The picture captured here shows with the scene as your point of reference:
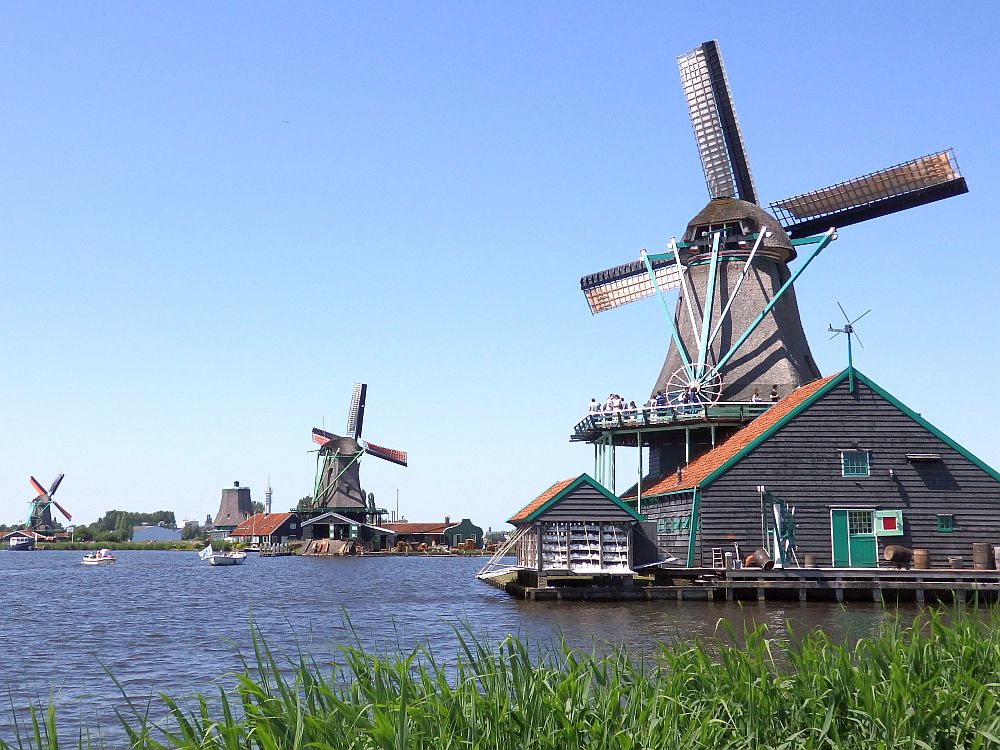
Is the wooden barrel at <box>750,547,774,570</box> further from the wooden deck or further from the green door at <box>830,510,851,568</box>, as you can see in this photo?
the green door at <box>830,510,851,568</box>

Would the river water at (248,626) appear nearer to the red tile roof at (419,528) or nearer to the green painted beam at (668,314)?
the green painted beam at (668,314)

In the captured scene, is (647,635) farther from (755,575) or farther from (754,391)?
(754,391)

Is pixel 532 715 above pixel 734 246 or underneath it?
underneath

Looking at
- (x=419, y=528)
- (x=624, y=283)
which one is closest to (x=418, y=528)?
(x=419, y=528)

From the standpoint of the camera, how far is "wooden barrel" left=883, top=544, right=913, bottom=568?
99.3 ft

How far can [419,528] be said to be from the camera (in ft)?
387

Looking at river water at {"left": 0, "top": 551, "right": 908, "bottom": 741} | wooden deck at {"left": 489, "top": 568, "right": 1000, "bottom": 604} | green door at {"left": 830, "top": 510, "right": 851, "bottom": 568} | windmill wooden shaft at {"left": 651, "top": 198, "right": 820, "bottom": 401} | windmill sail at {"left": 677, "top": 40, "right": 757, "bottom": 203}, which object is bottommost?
river water at {"left": 0, "top": 551, "right": 908, "bottom": 741}

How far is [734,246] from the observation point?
42094mm

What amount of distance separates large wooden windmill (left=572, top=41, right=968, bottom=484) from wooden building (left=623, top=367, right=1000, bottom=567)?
5.76 meters

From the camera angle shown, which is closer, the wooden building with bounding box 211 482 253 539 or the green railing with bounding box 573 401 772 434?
the green railing with bounding box 573 401 772 434

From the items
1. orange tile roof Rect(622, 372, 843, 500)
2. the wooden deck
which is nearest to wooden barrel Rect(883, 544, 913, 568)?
the wooden deck

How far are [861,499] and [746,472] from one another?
3.59 m

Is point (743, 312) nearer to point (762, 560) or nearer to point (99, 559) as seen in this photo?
point (762, 560)

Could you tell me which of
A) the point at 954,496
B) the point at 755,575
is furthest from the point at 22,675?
the point at 954,496
